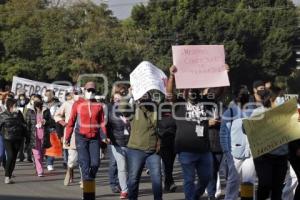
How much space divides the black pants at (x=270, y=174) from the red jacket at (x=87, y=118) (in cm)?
372

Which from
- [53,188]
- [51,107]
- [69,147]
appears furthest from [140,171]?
[51,107]

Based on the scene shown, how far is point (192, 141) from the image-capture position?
33.3ft

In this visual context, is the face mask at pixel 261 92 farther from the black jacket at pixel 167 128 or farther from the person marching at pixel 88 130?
the person marching at pixel 88 130

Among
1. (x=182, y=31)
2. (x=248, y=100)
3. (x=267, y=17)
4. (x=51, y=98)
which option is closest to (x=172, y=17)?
(x=182, y=31)

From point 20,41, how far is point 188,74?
44.9 m

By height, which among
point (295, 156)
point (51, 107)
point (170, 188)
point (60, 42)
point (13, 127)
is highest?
point (60, 42)

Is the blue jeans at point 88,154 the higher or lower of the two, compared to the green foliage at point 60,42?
lower

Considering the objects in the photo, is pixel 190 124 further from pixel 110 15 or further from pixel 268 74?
pixel 268 74

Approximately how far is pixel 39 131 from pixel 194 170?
24.3 ft

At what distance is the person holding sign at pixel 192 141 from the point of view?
33.4 feet

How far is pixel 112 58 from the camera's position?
50562mm

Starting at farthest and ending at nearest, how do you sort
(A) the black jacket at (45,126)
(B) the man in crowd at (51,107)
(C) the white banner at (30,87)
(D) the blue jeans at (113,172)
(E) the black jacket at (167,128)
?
(C) the white banner at (30,87) < (B) the man in crowd at (51,107) < (A) the black jacket at (45,126) < (D) the blue jeans at (113,172) < (E) the black jacket at (167,128)

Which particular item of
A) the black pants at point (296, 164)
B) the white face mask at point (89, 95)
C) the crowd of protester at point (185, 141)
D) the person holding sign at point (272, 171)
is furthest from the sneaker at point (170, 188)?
the person holding sign at point (272, 171)

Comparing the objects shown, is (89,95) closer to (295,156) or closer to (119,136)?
(119,136)
